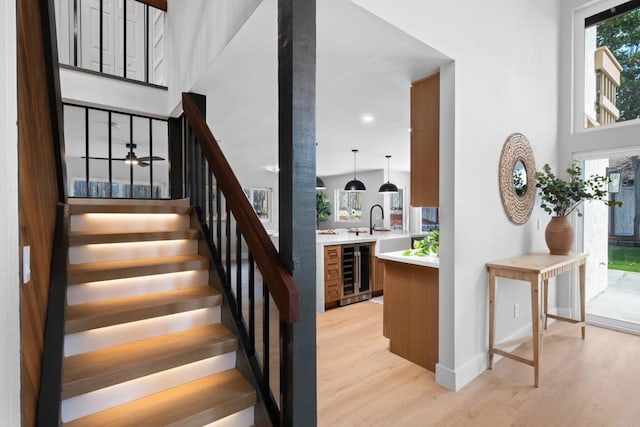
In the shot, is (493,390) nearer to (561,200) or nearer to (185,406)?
(561,200)

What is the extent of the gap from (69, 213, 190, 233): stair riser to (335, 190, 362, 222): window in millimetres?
5736

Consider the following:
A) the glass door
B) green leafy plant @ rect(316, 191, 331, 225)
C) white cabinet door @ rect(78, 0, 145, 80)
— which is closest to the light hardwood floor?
the glass door

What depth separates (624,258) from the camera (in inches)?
139

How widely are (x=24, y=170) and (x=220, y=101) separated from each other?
7.08 feet

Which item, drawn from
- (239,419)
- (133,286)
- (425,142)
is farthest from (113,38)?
(239,419)

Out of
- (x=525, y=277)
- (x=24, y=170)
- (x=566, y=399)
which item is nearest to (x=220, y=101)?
(x=24, y=170)

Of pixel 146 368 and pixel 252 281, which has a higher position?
pixel 252 281

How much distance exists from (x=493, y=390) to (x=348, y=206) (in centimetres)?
644

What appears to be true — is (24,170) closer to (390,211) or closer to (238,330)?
(238,330)

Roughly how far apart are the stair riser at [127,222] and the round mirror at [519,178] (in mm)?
3022

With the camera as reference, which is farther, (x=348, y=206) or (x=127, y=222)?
(x=348, y=206)

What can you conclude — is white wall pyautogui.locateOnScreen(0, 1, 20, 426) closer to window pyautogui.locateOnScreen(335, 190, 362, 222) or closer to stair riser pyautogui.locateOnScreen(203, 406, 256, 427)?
stair riser pyautogui.locateOnScreen(203, 406, 256, 427)

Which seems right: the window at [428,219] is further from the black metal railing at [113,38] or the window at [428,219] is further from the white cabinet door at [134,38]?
the white cabinet door at [134,38]

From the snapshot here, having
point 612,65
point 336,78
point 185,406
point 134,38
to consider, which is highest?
point 134,38
